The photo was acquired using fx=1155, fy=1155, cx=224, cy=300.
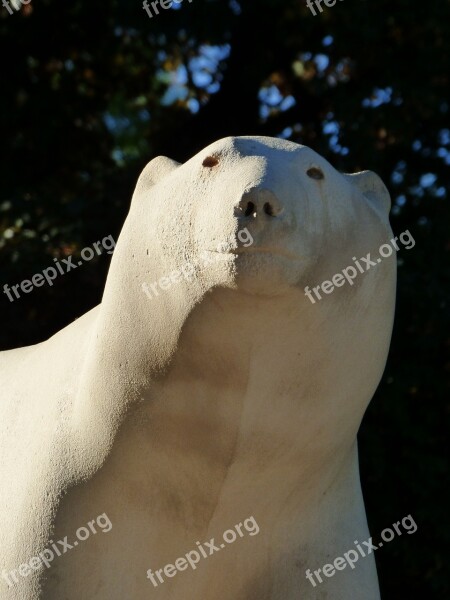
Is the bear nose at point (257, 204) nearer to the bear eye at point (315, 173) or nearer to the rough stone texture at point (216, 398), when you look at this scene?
the rough stone texture at point (216, 398)

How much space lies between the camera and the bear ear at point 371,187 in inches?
119

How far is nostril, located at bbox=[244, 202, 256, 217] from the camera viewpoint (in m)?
2.50

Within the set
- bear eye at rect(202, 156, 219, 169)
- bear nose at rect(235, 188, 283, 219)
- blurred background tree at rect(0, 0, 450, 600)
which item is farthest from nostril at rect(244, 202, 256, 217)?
blurred background tree at rect(0, 0, 450, 600)

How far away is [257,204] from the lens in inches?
98.3

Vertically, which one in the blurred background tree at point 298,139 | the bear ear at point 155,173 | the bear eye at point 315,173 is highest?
the bear ear at point 155,173

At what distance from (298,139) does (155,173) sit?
347 centimetres

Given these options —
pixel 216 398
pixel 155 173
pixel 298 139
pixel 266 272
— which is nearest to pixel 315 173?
pixel 266 272

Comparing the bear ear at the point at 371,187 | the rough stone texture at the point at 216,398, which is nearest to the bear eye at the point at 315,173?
the rough stone texture at the point at 216,398

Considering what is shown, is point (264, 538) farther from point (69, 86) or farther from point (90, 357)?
point (69, 86)

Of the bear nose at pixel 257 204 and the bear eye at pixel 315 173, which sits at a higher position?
the bear nose at pixel 257 204

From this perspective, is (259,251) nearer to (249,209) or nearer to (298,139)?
(249,209)

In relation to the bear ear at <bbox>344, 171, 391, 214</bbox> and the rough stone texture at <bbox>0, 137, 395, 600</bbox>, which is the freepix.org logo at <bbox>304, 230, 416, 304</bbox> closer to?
the rough stone texture at <bbox>0, 137, 395, 600</bbox>

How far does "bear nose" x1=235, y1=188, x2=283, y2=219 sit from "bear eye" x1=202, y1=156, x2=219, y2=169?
214 mm

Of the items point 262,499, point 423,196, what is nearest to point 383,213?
point 262,499
